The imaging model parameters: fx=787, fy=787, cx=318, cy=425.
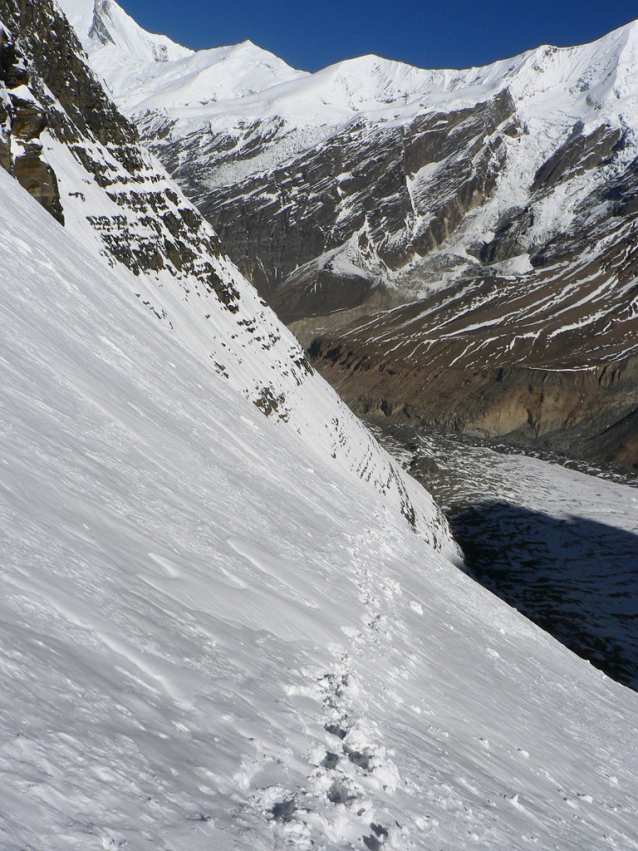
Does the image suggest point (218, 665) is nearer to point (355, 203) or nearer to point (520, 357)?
point (520, 357)

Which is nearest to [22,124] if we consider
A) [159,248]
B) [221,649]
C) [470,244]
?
[159,248]

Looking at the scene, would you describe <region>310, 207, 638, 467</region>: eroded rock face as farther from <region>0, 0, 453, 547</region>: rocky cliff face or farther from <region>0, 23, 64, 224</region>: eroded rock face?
<region>0, 23, 64, 224</region>: eroded rock face

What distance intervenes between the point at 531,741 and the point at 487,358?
8510 cm

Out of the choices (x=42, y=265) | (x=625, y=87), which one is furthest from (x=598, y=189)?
(x=42, y=265)

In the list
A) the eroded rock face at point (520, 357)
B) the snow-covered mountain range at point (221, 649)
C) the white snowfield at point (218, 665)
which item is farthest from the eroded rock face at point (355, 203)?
the white snowfield at point (218, 665)

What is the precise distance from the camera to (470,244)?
148 metres

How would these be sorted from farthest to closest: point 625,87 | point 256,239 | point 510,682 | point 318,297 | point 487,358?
point 625,87 < point 256,239 < point 318,297 < point 487,358 < point 510,682

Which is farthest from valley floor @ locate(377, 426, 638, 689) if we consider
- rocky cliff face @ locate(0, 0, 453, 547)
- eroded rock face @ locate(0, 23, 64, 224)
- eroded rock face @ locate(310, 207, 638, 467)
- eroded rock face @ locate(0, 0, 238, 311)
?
eroded rock face @ locate(0, 23, 64, 224)

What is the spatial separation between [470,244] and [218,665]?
493 ft

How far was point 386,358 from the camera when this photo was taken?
311 feet

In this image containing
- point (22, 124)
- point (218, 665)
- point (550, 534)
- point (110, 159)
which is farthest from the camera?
point (550, 534)

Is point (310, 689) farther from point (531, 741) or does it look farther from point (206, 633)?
point (531, 741)

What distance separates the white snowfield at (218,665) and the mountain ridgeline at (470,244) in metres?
60.6

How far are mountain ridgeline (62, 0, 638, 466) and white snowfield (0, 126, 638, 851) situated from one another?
60.6 m
